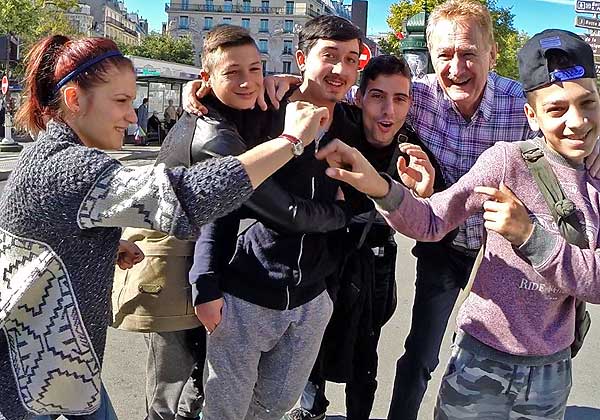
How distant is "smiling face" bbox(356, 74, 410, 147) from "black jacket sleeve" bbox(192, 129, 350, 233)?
20.6 inches

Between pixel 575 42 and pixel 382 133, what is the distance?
0.96 meters

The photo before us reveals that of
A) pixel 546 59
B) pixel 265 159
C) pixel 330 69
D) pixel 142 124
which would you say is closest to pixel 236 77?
pixel 330 69

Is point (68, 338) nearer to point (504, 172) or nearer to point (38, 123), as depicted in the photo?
point (38, 123)

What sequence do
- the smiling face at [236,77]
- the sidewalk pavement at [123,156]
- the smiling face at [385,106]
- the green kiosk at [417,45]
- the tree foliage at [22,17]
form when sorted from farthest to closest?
the tree foliage at [22,17], the sidewalk pavement at [123,156], the green kiosk at [417,45], the smiling face at [385,106], the smiling face at [236,77]

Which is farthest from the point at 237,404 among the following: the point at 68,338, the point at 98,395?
the point at 68,338

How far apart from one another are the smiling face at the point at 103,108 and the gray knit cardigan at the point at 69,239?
0.21 ft

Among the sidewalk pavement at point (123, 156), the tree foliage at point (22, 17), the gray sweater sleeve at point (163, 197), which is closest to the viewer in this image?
the gray sweater sleeve at point (163, 197)

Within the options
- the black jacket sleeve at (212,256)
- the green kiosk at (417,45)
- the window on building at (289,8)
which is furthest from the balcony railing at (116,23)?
the black jacket sleeve at (212,256)

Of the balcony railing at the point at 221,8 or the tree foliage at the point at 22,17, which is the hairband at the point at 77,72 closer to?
the tree foliage at the point at 22,17

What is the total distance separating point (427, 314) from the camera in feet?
9.98

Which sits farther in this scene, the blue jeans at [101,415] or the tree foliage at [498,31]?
the tree foliage at [498,31]

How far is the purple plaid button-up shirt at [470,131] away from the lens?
2818mm

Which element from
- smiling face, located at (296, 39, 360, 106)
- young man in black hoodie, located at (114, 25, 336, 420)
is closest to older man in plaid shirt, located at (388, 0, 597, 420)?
smiling face, located at (296, 39, 360, 106)

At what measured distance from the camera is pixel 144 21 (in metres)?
176
